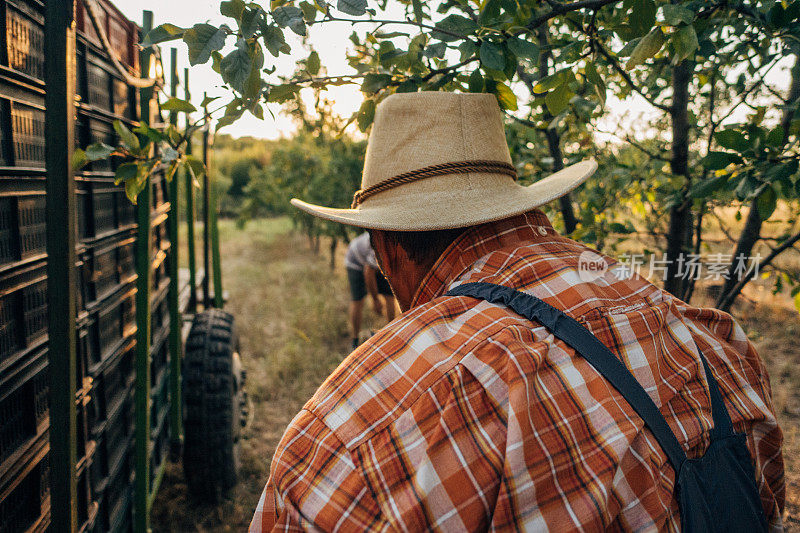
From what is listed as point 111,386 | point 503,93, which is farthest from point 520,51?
point 111,386

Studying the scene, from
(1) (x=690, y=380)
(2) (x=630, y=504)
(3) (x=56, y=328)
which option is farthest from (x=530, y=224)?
(3) (x=56, y=328)

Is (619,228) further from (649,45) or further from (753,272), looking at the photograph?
(649,45)

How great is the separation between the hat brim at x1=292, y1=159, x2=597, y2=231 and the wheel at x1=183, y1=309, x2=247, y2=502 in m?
1.80

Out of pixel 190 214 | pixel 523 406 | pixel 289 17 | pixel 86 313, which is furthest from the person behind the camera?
pixel 190 214

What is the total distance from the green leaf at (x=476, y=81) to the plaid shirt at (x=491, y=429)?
73 centimetres

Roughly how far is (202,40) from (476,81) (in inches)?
31.4

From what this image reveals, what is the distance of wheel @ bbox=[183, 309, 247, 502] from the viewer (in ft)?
9.28

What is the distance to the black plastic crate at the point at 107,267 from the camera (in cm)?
188

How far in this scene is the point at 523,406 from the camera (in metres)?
0.83

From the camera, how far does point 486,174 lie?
1.38m

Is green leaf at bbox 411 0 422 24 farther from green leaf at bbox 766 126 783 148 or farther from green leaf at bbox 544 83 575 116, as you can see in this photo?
green leaf at bbox 766 126 783 148

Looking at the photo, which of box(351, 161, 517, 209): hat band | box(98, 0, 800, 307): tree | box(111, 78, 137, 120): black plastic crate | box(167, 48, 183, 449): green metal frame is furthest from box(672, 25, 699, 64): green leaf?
box(167, 48, 183, 449): green metal frame

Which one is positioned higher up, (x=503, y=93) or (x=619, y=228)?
(x=503, y=93)

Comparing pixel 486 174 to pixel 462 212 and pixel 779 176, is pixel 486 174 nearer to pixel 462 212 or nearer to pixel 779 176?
pixel 462 212
